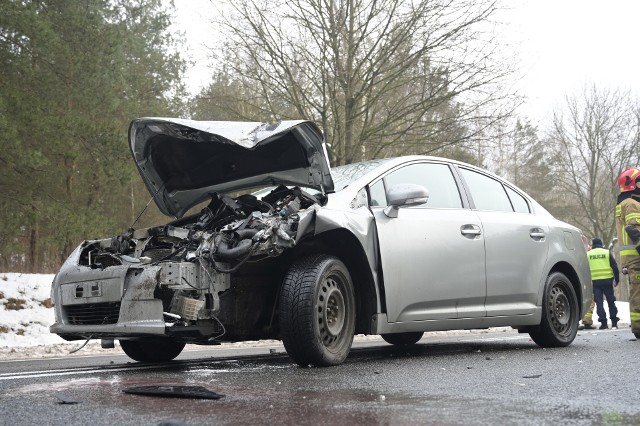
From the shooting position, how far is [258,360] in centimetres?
604

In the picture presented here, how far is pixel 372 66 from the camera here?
16062 millimetres

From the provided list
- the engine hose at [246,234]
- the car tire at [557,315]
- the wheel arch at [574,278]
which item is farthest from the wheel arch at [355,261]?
the wheel arch at [574,278]

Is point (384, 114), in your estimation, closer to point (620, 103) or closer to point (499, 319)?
point (499, 319)

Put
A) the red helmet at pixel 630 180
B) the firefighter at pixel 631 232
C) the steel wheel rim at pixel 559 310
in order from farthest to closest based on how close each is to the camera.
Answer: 1. the red helmet at pixel 630 180
2. the firefighter at pixel 631 232
3. the steel wheel rim at pixel 559 310

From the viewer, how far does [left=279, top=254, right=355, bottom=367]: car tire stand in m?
4.72

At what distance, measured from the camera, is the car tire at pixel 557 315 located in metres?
6.84

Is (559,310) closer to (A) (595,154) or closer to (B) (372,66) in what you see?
(B) (372,66)

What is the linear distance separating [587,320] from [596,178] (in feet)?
84.1

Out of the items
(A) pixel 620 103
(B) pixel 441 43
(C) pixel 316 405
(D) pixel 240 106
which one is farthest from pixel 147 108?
(A) pixel 620 103

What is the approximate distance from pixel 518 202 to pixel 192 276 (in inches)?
143

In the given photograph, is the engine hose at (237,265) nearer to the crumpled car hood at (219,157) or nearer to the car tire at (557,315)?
the crumpled car hood at (219,157)

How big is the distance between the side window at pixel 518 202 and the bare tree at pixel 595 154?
31655 mm

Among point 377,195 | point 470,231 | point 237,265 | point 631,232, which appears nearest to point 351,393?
point 237,265

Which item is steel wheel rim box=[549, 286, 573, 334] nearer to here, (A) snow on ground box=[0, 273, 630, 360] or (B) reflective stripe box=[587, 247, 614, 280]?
Answer: (A) snow on ground box=[0, 273, 630, 360]
